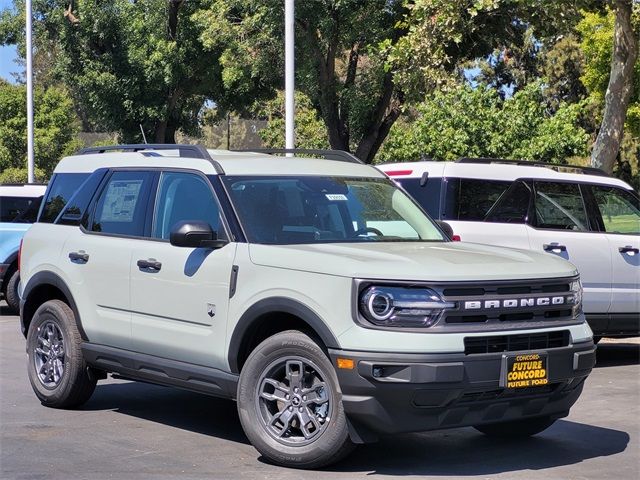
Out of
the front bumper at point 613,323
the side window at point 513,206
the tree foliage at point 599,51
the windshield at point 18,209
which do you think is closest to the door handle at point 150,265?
the side window at point 513,206

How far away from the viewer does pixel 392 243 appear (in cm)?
754

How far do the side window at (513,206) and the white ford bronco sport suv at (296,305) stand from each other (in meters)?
2.94

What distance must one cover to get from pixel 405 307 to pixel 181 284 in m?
1.87

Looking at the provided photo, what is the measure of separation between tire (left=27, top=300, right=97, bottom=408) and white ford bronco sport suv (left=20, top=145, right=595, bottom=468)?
0.02 metres

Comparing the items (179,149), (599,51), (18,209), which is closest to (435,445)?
(179,149)

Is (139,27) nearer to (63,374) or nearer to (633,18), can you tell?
(633,18)

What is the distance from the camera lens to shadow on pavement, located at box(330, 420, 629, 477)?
685cm

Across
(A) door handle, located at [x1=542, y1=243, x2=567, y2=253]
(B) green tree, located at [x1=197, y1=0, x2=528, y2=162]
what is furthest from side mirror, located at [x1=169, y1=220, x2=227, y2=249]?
(B) green tree, located at [x1=197, y1=0, x2=528, y2=162]


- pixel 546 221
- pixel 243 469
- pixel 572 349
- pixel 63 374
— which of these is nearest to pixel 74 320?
pixel 63 374

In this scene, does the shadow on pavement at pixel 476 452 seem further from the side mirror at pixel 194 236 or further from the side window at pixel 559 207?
the side window at pixel 559 207

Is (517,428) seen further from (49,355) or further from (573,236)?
(573,236)

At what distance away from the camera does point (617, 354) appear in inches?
509

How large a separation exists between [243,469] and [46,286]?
3.08 meters

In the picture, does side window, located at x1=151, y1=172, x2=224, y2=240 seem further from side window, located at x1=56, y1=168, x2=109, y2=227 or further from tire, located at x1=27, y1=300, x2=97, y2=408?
tire, located at x1=27, y1=300, x2=97, y2=408
